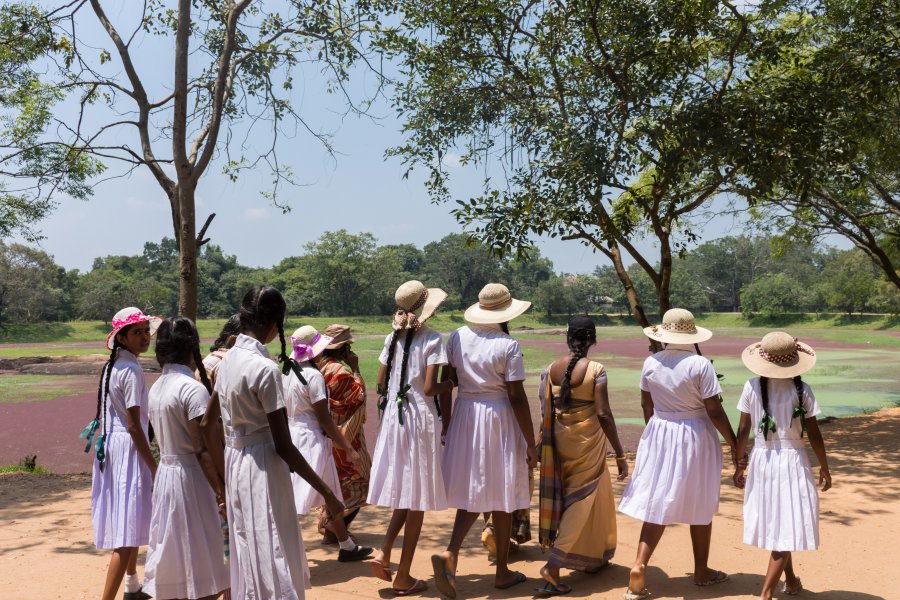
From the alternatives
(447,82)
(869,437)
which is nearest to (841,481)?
(869,437)

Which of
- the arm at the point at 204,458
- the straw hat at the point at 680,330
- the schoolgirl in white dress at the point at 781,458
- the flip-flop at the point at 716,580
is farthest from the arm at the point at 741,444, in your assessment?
the arm at the point at 204,458

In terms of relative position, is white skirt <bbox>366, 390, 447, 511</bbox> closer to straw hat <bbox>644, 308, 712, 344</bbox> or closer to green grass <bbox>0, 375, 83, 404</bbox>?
straw hat <bbox>644, 308, 712, 344</bbox>

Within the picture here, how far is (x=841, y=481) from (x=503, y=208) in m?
4.47

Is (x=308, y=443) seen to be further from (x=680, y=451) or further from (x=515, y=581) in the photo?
(x=680, y=451)

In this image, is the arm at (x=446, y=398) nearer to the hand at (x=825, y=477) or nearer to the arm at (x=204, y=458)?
the arm at (x=204, y=458)

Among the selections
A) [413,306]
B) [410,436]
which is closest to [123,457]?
[410,436]

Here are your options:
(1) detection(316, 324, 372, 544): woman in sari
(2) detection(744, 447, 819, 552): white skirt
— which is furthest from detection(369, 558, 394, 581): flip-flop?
(2) detection(744, 447, 819, 552): white skirt

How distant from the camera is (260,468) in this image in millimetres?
3178

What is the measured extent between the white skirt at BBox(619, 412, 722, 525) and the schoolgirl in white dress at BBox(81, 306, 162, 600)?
2.75 m

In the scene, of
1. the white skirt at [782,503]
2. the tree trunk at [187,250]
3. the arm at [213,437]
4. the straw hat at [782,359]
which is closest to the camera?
the arm at [213,437]

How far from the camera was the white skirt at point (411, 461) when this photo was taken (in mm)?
4480

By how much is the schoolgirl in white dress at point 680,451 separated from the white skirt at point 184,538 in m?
2.29

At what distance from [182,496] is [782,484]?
3.13 metres

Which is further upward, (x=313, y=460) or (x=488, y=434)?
(x=488, y=434)
